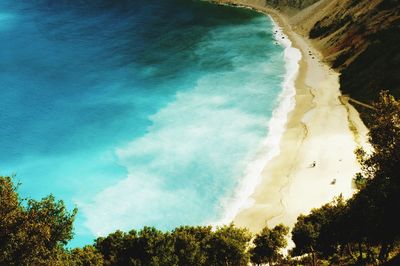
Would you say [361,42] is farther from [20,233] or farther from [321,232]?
[20,233]

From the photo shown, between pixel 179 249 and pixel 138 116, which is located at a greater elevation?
pixel 179 249

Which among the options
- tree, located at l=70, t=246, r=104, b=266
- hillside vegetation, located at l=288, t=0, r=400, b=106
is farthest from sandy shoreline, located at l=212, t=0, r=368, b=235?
tree, located at l=70, t=246, r=104, b=266

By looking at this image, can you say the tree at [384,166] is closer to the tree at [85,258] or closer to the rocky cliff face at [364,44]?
the tree at [85,258]

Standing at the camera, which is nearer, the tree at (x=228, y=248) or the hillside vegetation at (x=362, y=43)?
the tree at (x=228, y=248)

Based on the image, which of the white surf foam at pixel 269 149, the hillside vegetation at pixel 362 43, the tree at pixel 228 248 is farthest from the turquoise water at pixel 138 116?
the tree at pixel 228 248

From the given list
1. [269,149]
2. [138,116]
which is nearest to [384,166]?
[269,149]

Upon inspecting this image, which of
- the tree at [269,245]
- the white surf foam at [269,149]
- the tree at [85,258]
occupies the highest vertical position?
the tree at [85,258]

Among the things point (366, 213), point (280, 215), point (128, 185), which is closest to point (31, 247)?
point (366, 213)
